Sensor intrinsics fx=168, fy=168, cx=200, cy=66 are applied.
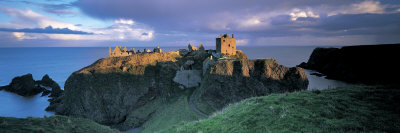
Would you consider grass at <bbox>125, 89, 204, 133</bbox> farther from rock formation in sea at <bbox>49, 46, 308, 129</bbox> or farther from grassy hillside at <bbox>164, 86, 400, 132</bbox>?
grassy hillside at <bbox>164, 86, 400, 132</bbox>

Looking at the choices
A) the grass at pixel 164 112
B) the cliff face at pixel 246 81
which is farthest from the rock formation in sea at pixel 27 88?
the cliff face at pixel 246 81

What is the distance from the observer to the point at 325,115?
25.7 ft

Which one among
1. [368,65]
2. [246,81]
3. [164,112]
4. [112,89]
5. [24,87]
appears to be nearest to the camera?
[368,65]

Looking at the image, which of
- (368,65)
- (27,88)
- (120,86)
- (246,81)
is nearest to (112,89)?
(120,86)

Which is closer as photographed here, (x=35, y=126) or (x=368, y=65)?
(x=35, y=126)

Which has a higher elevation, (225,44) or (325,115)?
(225,44)

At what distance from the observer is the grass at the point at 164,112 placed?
34903mm

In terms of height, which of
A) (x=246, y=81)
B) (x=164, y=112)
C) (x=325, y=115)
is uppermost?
(x=325, y=115)

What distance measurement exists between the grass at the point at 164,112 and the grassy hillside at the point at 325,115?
23.8 m

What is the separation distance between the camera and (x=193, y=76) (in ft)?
163

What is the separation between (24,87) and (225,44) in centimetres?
8423

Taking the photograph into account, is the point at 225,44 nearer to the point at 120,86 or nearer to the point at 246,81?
the point at 246,81

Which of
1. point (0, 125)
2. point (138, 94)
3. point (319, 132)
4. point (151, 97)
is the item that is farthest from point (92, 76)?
point (319, 132)

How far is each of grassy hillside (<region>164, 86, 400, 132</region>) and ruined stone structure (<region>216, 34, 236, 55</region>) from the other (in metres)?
43.3
